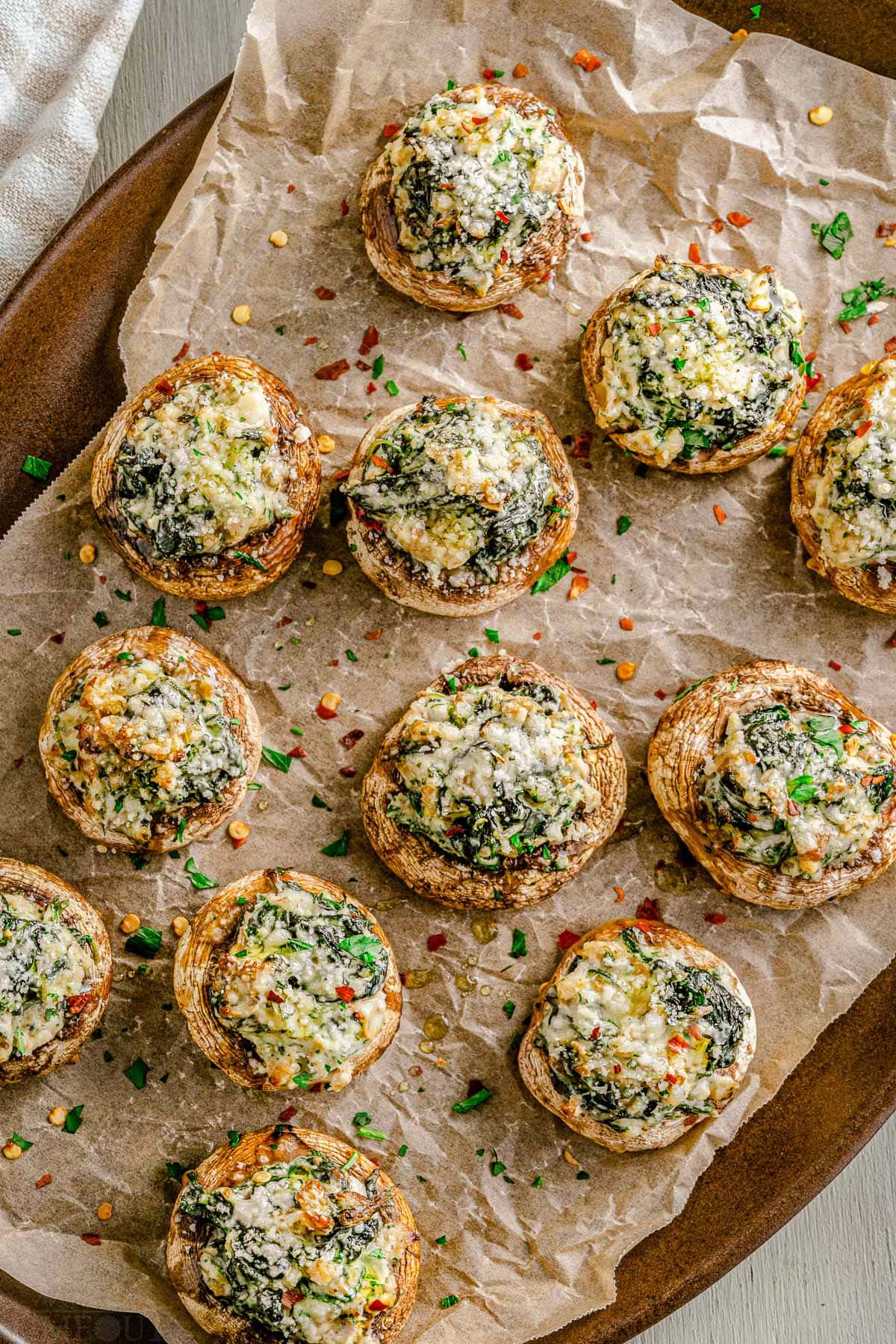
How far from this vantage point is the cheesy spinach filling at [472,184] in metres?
4.04

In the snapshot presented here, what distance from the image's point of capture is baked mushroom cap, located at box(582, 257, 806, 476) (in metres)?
4.16

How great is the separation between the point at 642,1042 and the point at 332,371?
260cm

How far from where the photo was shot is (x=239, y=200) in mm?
4297

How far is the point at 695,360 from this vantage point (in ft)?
13.2

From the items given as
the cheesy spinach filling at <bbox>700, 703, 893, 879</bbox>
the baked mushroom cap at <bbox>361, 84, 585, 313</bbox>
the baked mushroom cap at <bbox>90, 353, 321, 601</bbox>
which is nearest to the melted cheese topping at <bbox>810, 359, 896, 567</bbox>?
the cheesy spinach filling at <bbox>700, 703, 893, 879</bbox>

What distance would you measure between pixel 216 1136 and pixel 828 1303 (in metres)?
2.55

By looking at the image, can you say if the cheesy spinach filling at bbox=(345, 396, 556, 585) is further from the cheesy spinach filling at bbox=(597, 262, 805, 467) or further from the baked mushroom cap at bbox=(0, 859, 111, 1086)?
the baked mushroom cap at bbox=(0, 859, 111, 1086)

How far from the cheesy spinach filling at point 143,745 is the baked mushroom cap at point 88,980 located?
0.33m

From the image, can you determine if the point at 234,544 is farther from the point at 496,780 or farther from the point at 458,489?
the point at 496,780

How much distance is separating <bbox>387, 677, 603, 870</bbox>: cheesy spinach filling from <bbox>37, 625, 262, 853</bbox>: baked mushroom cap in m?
0.58

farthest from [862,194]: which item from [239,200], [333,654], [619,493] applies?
[333,654]

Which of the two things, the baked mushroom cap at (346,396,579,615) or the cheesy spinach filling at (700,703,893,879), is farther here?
the baked mushroom cap at (346,396,579,615)

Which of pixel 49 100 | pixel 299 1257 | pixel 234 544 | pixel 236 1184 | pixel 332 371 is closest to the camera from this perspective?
pixel 299 1257

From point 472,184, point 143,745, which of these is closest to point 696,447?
point 472,184
